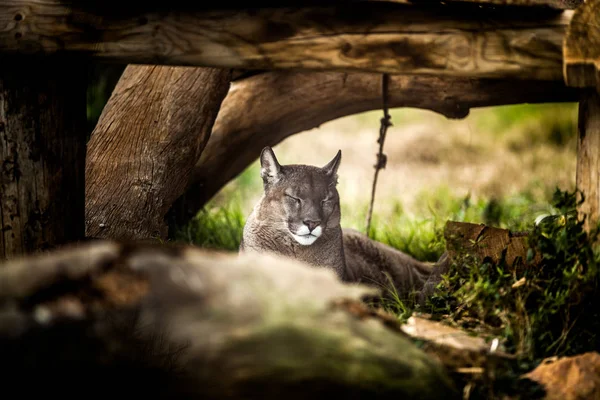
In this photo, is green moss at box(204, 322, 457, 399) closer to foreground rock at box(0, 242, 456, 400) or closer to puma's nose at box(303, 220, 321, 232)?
foreground rock at box(0, 242, 456, 400)

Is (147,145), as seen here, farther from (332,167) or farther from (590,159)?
(590,159)

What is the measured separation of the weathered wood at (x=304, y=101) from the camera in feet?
19.8

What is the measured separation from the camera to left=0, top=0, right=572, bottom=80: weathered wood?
3.69 metres

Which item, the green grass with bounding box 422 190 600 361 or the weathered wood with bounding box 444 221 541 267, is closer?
the green grass with bounding box 422 190 600 361

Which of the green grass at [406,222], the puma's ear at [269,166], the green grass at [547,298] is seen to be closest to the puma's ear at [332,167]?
the puma's ear at [269,166]

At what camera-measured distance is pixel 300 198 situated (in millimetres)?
5344

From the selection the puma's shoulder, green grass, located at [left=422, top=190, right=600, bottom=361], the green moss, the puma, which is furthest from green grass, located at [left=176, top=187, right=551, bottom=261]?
the green moss

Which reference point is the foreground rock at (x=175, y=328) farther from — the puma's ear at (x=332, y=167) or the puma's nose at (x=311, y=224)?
the puma's ear at (x=332, y=167)

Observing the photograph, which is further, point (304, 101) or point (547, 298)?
point (304, 101)

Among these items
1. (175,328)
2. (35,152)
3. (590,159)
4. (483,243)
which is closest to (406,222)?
(483,243)

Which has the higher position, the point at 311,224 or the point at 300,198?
the point at 300,198

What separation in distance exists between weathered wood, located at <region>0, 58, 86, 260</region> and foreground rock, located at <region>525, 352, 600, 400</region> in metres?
2.58

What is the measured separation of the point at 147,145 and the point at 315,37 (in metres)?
2.14

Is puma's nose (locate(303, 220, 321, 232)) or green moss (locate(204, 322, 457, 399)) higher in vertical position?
puma's nose (locate(303, 220, 321, 232))
